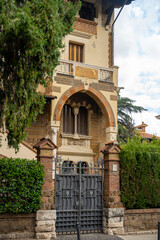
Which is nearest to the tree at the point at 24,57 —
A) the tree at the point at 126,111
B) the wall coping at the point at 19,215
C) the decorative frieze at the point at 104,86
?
the wall coping at the point at 19,215

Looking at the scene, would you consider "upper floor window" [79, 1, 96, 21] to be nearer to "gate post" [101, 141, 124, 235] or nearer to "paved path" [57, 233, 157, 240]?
"gate post" [101, 141, 124, 235]

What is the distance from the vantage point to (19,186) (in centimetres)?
803

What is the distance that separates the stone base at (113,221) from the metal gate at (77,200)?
24 centimetres

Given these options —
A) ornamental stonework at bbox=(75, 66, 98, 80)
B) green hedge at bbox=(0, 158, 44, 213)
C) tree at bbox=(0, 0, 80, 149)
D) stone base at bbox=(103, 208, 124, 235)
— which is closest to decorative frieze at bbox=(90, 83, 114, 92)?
ornamental stonework at bbox=(75, 66, 98, 80)

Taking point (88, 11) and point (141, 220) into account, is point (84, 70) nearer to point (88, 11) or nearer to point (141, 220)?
point (88, 11)

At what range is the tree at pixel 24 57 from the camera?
722 centimetres

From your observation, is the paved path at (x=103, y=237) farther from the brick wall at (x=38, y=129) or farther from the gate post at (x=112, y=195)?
the brick wall at (x=38, y=129)

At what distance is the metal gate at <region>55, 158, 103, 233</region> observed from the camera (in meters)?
8.72

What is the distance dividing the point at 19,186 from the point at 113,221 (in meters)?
3.15

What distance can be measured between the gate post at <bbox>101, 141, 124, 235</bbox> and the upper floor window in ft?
37.0

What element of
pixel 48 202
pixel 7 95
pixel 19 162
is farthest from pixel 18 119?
pixel 48 202

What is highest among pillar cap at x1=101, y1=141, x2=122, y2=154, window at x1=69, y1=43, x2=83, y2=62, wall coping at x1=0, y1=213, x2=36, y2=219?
window at x1=69, y1=43, x2=83, y2=62

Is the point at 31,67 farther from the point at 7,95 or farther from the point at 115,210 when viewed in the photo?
the point at 115,210

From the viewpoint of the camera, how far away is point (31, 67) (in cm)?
772
